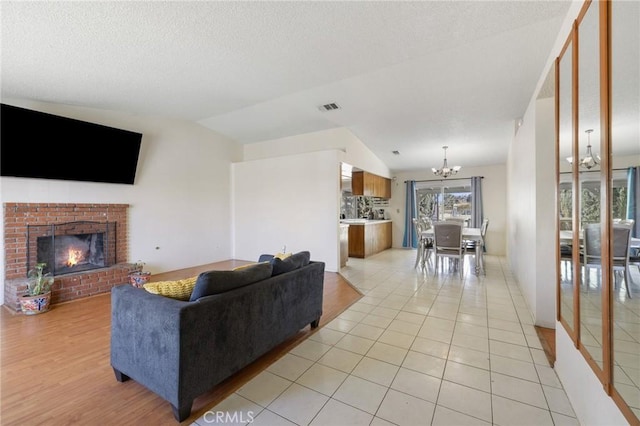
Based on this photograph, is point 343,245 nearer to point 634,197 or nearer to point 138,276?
point 138,276

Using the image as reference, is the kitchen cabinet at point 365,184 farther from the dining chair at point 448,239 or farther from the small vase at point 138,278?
the small vase at point 138,278

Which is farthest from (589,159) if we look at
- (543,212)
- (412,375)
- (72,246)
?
(72,246)

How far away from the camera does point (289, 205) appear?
578cm

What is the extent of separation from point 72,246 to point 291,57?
14.0ft

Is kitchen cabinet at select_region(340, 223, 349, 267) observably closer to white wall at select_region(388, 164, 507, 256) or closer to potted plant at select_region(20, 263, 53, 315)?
white wall at select_region(388, 164, 507, 256)

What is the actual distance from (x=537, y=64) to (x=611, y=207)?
2.49m

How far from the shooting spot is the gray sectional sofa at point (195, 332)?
5.06 ft

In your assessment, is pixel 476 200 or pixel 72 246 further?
pixel 476 200

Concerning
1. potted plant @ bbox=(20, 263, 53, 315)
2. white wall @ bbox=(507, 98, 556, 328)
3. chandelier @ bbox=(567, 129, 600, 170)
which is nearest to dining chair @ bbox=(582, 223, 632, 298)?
chandelier @ bbox=(567, 129, 600, 170)

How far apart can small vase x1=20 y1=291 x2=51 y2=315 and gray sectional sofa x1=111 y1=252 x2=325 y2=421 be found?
2.25m

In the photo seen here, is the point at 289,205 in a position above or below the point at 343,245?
above

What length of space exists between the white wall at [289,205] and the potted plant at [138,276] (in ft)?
7.80

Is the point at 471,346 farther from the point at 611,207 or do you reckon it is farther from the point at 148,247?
the point at 148,247

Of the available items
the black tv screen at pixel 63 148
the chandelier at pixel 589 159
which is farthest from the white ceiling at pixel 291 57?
the chandelier at pixel 589 159
